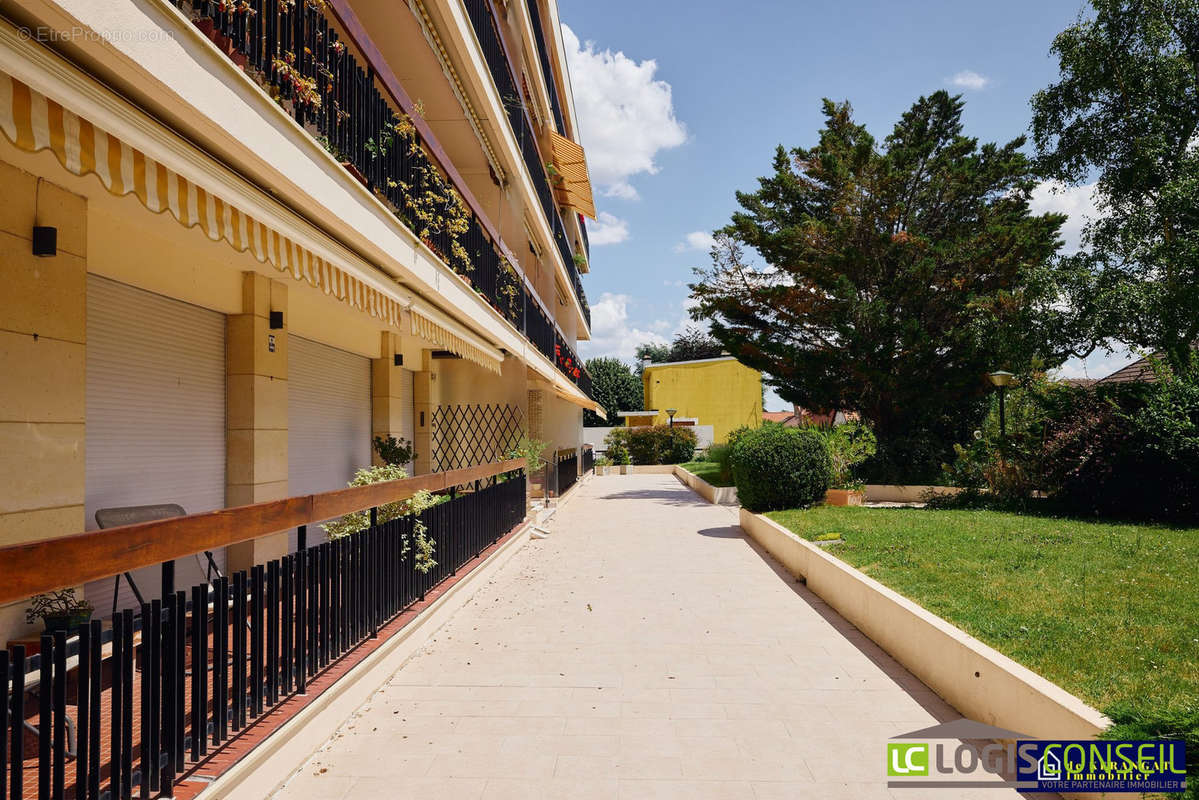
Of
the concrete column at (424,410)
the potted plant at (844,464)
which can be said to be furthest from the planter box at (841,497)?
the concrete column at (424,410)

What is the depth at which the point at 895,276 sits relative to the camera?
66.8 ft

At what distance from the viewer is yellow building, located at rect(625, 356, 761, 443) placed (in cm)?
4438

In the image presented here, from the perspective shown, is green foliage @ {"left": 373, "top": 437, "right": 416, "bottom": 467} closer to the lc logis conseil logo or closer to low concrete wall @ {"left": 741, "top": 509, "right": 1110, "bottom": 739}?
low concrete wall @ {"left": 741, "top": 509, "right": 1110, "bottom": 739}

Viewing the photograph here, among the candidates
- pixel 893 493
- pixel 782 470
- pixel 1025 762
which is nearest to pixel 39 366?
pixel 1025 762

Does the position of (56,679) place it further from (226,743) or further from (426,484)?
(426,484)

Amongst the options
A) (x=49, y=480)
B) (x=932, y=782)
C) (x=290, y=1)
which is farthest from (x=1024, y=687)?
(x=290, y=1)

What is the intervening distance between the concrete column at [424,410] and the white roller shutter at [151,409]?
19.9 feet

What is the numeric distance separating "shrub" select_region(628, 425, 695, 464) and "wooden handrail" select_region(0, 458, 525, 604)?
31.0 metres

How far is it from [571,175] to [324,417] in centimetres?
1580

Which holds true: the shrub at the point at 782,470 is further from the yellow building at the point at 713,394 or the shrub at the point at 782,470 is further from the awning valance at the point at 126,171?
the yellow building at the point at 713,394

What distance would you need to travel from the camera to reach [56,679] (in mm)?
2318

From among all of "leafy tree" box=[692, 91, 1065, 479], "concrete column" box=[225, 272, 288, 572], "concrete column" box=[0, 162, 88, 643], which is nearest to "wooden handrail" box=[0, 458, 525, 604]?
"concrete column" box=[0, 162, 88, 643]

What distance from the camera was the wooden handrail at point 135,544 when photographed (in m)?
2.05

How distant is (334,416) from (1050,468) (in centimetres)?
1266
